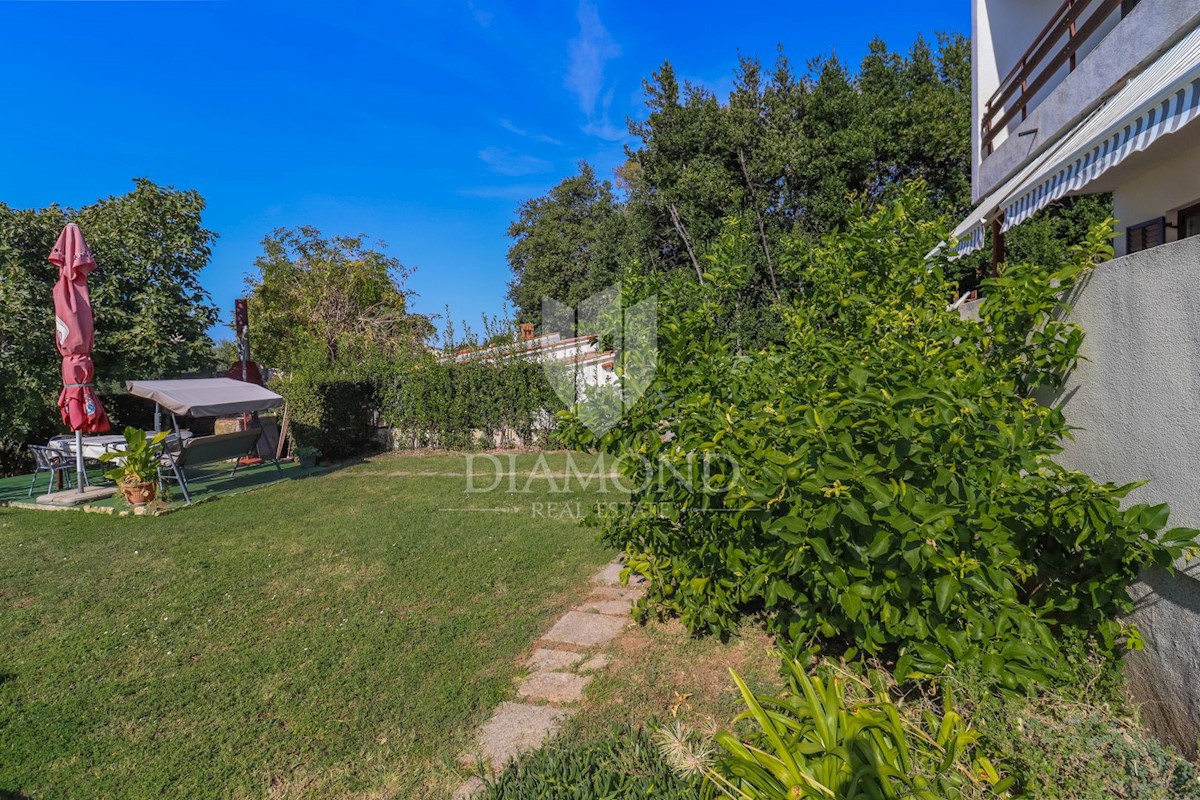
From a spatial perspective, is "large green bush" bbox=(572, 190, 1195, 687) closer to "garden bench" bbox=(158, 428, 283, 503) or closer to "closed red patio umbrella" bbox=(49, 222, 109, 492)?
"garden bench" bbox=(158, 428, 283, 503)

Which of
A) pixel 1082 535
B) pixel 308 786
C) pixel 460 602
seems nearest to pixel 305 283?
pixel 460 602

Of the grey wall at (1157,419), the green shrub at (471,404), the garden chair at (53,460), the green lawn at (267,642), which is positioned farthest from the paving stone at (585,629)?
the garden chair at (53,460)

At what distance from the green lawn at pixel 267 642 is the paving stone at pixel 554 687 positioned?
0.12 m

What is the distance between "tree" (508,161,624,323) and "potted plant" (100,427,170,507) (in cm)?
2279

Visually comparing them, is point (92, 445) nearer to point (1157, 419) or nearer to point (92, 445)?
A: point (92, 445)

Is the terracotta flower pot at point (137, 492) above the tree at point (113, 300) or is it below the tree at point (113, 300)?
below

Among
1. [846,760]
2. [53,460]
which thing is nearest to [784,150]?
[53,460]

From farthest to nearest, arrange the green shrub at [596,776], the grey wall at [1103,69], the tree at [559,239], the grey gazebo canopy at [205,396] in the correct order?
the tree at [559,239] → the grey gazebo canopy at [205,396] → the grey wall at [1103,69] → the green shrub at [596,776]

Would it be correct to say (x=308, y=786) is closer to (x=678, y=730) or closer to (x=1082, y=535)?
(x=678, y=730)

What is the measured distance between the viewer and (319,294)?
22875mm

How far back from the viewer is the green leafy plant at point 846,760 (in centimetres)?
172

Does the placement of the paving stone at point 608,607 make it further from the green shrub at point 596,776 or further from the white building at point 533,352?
the white building at point 533,352

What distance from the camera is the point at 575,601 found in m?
4.89

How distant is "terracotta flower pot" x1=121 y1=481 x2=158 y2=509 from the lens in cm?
822
